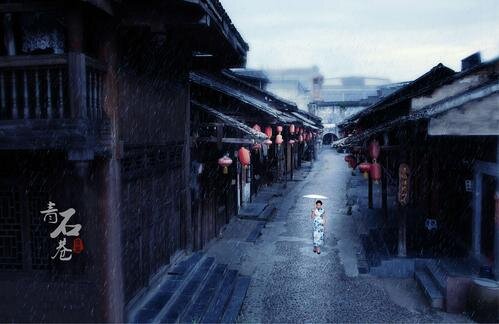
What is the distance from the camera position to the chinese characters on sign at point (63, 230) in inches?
315

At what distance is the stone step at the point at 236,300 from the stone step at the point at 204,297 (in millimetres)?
473

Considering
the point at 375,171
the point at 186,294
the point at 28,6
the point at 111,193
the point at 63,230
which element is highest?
the point at 28,6

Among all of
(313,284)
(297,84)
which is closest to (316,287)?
(313,284)

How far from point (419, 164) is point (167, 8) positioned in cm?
1560

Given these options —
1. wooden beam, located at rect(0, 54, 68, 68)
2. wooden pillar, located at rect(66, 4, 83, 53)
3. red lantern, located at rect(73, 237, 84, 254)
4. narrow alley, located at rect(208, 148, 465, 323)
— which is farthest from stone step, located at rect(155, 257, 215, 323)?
wooden pillar, located at rect(66, 4, 83, 53)

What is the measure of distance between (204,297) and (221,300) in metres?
0.45

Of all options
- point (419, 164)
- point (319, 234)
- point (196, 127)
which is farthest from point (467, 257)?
point (196, 127)

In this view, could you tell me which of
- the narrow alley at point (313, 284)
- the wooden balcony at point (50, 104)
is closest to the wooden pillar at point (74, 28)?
the wooden balcony at point (50, 104)

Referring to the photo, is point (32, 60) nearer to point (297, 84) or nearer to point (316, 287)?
point (316, 287)

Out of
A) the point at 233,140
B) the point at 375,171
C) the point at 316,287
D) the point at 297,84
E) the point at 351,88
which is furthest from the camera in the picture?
the point at 351,88

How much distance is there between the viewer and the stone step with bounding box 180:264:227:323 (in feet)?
32.2

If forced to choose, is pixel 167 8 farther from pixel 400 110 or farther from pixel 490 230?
pixel 400 110

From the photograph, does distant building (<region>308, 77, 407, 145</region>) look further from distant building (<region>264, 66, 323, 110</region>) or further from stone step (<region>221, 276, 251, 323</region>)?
stone step (<region>221, 276, 251, 323</region>)

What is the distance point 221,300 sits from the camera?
1103 centimetres
